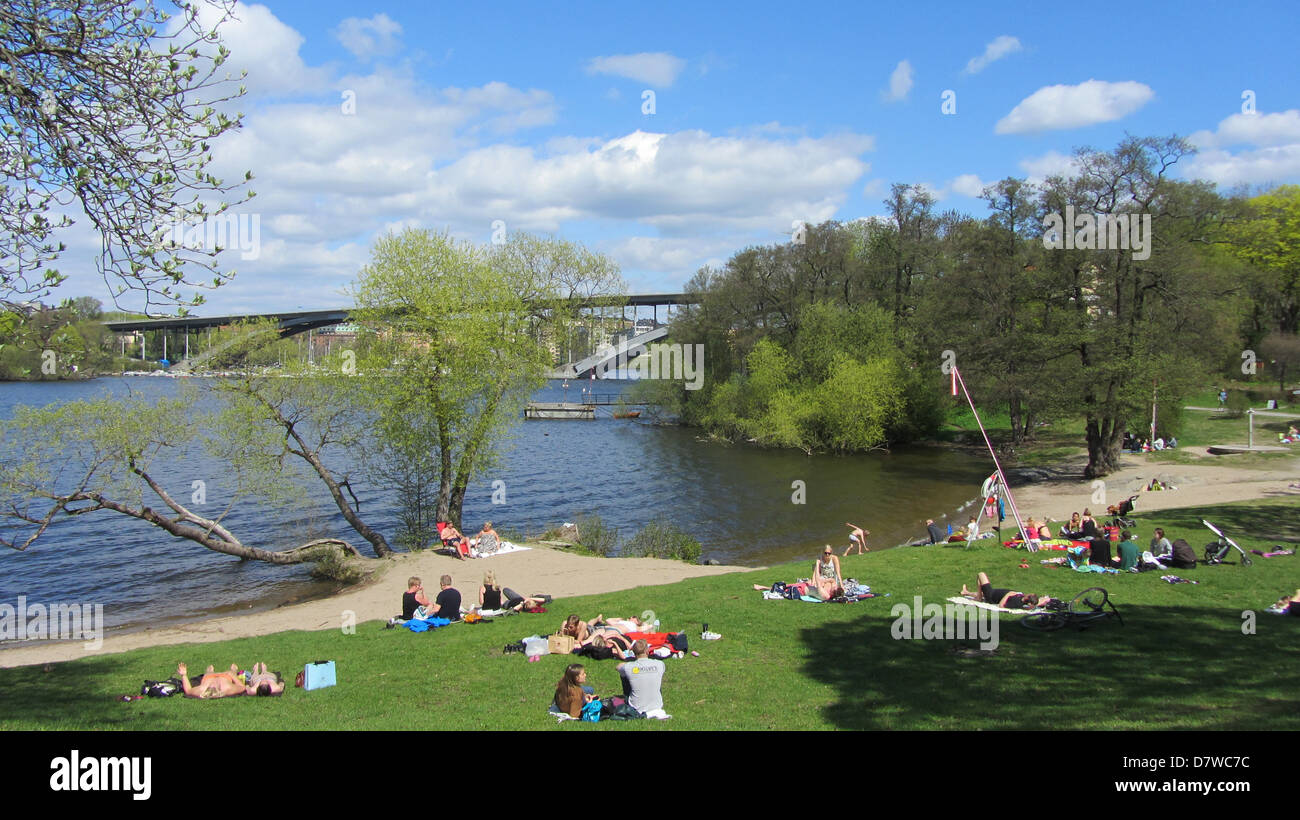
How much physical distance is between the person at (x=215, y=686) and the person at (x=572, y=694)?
5.67 m

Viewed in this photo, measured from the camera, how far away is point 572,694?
33.6ft

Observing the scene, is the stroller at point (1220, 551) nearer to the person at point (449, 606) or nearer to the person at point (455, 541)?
the person at point (449, 606)

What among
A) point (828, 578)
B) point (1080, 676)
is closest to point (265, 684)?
point (828, 578)

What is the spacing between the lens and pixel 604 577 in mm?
22469

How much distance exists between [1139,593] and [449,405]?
2005cm

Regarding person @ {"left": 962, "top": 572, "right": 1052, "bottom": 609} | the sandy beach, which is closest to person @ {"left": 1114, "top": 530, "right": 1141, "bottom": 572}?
person @ {"left": 962, "top": 572, "right": 1052, "bottom": 609}

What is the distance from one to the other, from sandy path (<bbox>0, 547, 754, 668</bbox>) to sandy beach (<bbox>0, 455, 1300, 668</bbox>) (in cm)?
3

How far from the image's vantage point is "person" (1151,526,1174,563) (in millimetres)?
17516

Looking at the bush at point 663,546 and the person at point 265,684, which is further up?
the person at point 265,684

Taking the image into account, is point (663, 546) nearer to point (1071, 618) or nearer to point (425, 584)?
point (425, 584)

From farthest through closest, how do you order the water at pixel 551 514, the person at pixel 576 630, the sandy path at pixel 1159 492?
the sandy path at pixel 1159 492
the water at pixel 551 514
the person at pixel 576 630

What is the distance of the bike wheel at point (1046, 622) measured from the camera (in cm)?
1300

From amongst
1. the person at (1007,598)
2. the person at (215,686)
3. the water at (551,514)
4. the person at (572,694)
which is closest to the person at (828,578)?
the person at (1007,598)
